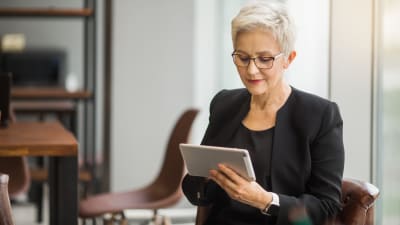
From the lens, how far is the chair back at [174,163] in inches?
135

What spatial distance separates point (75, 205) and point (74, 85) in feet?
17.5

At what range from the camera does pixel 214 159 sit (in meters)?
1.83

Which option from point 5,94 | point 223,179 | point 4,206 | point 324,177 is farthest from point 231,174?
point 5,94

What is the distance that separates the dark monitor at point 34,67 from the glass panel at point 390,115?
5.62 meters

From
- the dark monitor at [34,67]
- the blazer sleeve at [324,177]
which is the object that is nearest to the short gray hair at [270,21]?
the blazer sleeve at [324,177]

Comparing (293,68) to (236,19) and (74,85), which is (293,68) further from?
(74,85)

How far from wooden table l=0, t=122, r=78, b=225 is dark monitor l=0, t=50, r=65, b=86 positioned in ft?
15.8

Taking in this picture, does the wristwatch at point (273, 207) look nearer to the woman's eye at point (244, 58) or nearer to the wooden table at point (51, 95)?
the woman's eye at point (244, 58)

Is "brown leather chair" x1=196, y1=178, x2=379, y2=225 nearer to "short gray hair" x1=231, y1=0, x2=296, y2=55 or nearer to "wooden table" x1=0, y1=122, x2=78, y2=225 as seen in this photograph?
"short gray hair" x1=231, y1=0, x2=296, y2=55

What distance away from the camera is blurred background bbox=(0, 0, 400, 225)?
8.56 ft

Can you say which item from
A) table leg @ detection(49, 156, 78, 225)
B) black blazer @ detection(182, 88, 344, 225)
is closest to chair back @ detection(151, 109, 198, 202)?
table leg @ detection(49, 156, 78, 225)

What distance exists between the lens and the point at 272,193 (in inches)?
71.3

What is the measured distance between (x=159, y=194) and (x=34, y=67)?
4.73 m

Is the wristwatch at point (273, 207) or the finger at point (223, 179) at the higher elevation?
Result: the finger at point (223, 179)
